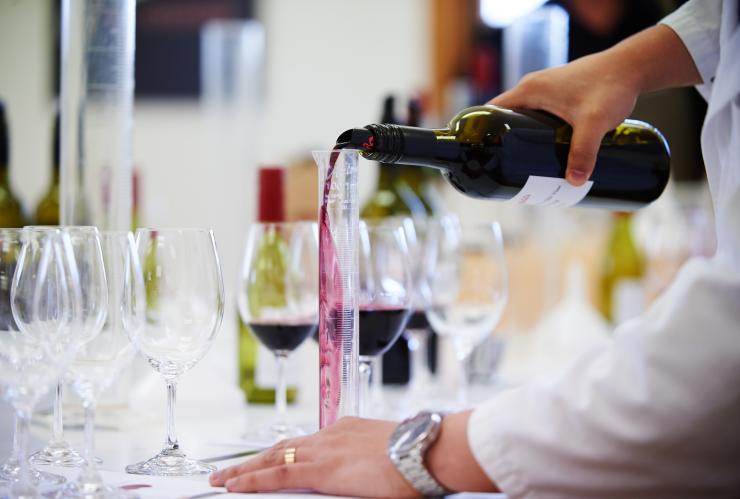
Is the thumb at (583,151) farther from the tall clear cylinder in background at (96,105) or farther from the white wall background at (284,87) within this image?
the white wall background at (284,87)

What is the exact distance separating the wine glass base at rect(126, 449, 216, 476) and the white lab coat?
0.29 meters

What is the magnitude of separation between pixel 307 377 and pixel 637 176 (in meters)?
0.58

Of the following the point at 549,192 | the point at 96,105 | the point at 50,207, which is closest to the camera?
the point at 549,192

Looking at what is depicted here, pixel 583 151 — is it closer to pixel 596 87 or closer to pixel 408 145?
pixel 596 87

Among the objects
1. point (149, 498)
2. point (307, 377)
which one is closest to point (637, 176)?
point (307, 377)

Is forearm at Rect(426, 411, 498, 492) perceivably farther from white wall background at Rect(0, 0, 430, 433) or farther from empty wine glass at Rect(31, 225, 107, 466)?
white wall background at Rect(0, 0, 430, 433)

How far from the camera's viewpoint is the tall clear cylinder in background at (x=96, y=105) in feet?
4.07

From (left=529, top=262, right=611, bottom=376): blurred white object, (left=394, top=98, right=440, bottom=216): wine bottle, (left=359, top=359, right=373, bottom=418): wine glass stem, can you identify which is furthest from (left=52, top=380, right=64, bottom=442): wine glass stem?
(left=529, top=262, right=611, bottom=376): blurred white object

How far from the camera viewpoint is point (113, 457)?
955mm

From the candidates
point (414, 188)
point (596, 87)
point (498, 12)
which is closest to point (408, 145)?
point (596, 87)

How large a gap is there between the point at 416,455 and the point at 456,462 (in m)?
0.03

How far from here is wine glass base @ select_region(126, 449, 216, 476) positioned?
2.82 ft

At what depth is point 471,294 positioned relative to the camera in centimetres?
130

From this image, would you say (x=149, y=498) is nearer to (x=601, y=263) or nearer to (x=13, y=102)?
(x=601, y=263)
